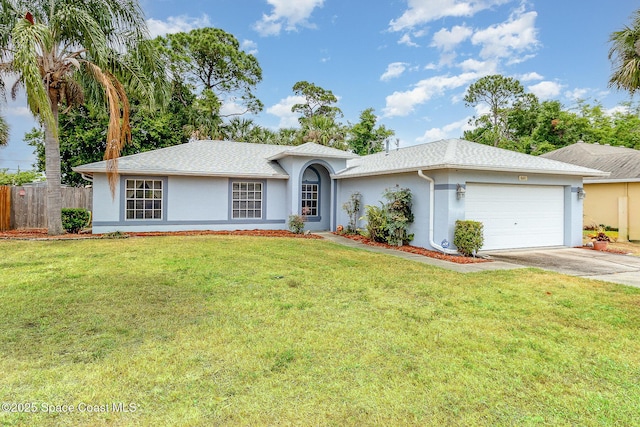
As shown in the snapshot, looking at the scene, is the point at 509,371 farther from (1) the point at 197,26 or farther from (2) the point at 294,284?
(1) the point at 197,26

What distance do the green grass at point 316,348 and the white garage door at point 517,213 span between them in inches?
165

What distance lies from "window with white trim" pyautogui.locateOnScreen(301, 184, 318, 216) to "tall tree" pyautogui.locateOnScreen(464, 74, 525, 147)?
1038 inches

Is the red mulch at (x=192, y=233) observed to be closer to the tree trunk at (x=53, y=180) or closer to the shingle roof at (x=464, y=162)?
the tree trunk at (x=53, y=180)

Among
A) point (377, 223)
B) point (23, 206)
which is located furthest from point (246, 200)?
point (23, 206)

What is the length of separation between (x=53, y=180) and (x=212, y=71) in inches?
747

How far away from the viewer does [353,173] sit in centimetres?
1444

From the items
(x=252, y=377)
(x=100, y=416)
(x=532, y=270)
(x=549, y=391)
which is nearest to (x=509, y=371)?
(x=549, y=391)

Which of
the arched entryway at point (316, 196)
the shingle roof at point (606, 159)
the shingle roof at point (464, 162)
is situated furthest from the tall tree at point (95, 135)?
the shingle roof at point (606, 159)

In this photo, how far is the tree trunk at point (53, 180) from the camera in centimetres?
1212

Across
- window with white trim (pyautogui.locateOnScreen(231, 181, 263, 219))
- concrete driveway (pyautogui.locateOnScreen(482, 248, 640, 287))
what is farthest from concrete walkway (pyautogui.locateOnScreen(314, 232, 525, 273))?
window with white trim (pyautogui.locateOnScreen(231, 181, 263, 219))

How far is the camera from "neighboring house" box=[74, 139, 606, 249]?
11.1 meters

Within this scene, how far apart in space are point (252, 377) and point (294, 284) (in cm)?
339

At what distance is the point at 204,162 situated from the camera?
15.3 meters

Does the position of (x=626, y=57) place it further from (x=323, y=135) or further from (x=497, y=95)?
(x=497, y=95)
